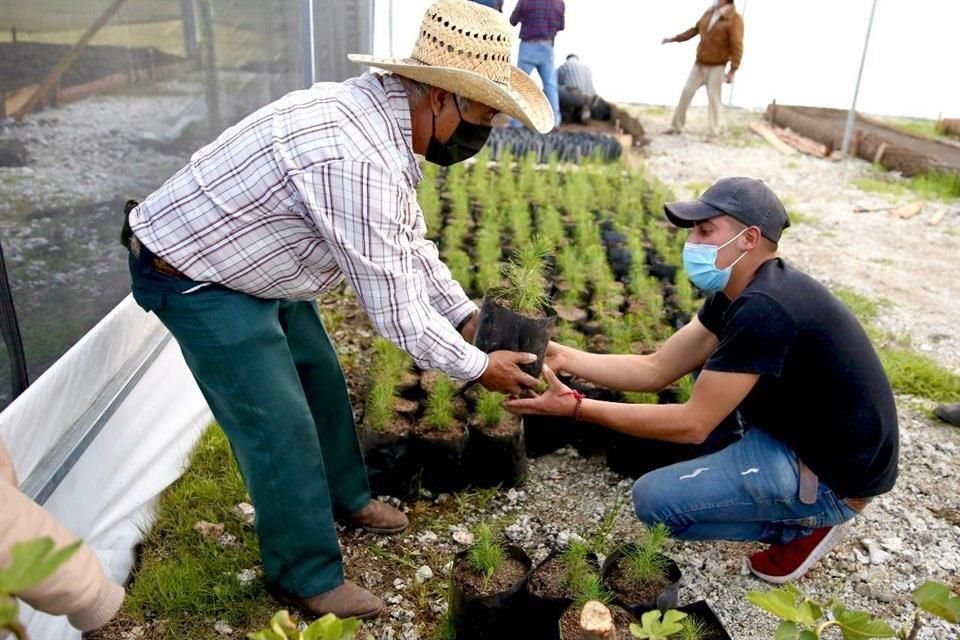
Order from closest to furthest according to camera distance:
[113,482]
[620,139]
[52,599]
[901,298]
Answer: [52,599] → [113,482] → [901,298] → [620,139]

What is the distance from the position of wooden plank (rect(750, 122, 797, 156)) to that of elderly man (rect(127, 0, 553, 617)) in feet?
25.0

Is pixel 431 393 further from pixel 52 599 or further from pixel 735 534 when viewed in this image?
→ pixel 52 599

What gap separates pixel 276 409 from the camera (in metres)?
1.94

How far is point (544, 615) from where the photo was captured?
6.55 ft

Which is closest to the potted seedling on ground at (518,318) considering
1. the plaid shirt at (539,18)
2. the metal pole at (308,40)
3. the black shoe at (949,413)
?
the black shoe at (949,413)

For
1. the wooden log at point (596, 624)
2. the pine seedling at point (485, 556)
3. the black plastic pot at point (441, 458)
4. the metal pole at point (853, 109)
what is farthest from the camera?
the metal pole at point (853, 109)

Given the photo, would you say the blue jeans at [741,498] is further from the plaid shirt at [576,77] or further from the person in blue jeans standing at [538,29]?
the plaid shirt at [576,77]

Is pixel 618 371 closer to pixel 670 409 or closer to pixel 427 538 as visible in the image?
pixel 670 409

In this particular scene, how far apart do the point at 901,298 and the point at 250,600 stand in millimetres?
4274

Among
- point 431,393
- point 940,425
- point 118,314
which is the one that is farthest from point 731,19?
point 118,314

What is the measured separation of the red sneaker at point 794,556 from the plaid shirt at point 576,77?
7536 millimetres

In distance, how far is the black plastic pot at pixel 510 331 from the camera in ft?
6.90

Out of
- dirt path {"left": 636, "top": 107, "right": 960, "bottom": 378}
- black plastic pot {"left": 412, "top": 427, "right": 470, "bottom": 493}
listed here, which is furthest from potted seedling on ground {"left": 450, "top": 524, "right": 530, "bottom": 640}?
dirt path {"left": 636, "top": 107, "right": 960, "bottom": 378}

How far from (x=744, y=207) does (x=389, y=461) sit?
1448mm
